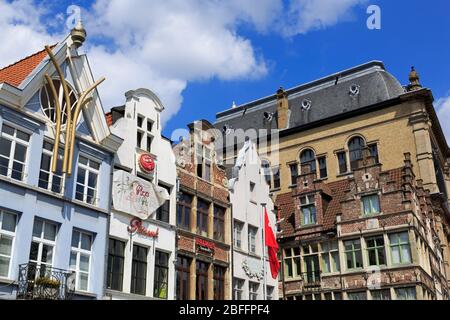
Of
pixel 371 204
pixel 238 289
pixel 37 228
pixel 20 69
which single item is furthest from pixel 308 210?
pixel 20 69

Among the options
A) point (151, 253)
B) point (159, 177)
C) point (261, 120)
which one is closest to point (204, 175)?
point (159, 177)

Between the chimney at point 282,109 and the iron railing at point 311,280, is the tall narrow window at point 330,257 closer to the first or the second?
the iron railing at point 311,280

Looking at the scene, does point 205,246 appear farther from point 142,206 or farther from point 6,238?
point 6,238

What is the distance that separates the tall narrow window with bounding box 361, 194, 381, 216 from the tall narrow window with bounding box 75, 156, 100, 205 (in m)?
17.3

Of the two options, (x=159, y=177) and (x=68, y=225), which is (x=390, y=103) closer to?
(x=159, y=177)

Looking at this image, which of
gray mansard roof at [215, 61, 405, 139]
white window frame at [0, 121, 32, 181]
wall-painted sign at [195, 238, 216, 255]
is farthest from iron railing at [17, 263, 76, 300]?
gray mansard roof at [215, 61, 405, 139]

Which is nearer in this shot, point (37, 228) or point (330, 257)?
point (37, 228)

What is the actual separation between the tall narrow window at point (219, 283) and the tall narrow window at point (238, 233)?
199cm

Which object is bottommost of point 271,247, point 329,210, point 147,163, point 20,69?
point 271,247

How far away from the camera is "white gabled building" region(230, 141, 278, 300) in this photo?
30.4 metres

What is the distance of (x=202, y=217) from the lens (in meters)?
28.9

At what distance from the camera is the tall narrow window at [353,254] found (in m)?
33.5

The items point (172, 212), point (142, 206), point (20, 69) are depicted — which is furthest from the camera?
point (172, 212)

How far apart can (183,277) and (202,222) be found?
3191mm
